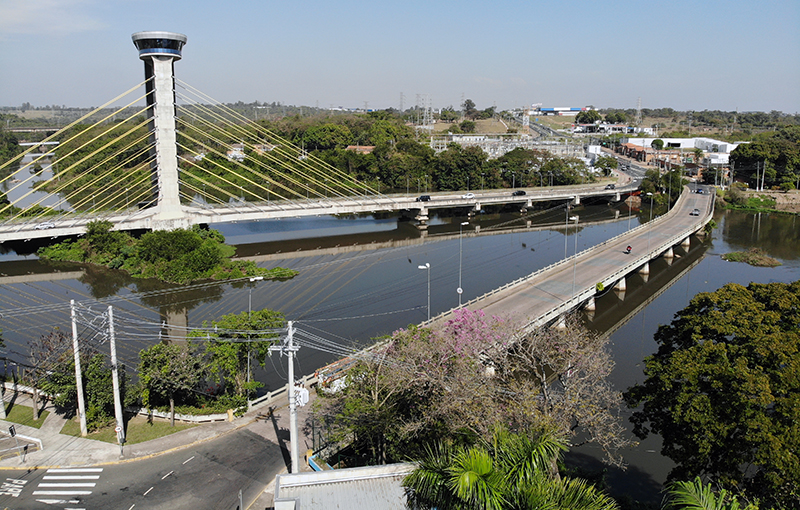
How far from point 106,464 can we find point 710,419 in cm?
1570

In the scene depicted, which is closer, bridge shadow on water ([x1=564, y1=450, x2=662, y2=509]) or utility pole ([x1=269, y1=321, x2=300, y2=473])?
utility pole ([x1=269, y1=321, x2=300, y2=473])

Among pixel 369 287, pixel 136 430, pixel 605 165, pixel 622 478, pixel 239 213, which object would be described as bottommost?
pixel 622 478

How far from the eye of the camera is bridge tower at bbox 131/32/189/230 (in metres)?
42.4

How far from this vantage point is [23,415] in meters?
19.5

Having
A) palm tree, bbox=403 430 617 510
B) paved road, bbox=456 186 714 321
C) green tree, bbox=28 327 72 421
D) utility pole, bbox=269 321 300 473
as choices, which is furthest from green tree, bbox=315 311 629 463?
green tree, bbox=28 327 72 421

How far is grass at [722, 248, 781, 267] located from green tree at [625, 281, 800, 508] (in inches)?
1227

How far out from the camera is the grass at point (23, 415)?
18.9 m

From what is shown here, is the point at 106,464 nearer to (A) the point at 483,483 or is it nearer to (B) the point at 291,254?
(A) the point at 483,483

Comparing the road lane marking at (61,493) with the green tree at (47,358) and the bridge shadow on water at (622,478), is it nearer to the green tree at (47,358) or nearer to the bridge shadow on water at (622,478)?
the green tree at (47,358)

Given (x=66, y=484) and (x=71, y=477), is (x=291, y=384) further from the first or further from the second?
(x=71, y=477)

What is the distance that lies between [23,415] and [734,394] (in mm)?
20937

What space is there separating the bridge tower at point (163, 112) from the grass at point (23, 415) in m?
25.2

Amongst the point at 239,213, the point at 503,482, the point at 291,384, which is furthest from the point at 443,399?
the point at 239,213

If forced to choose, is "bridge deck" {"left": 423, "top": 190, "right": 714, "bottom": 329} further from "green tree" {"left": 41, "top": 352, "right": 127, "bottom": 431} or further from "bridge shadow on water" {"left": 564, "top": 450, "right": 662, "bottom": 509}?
"green tree" {"left": 41, "top": 352, "right": 127, "bottom": 431}
